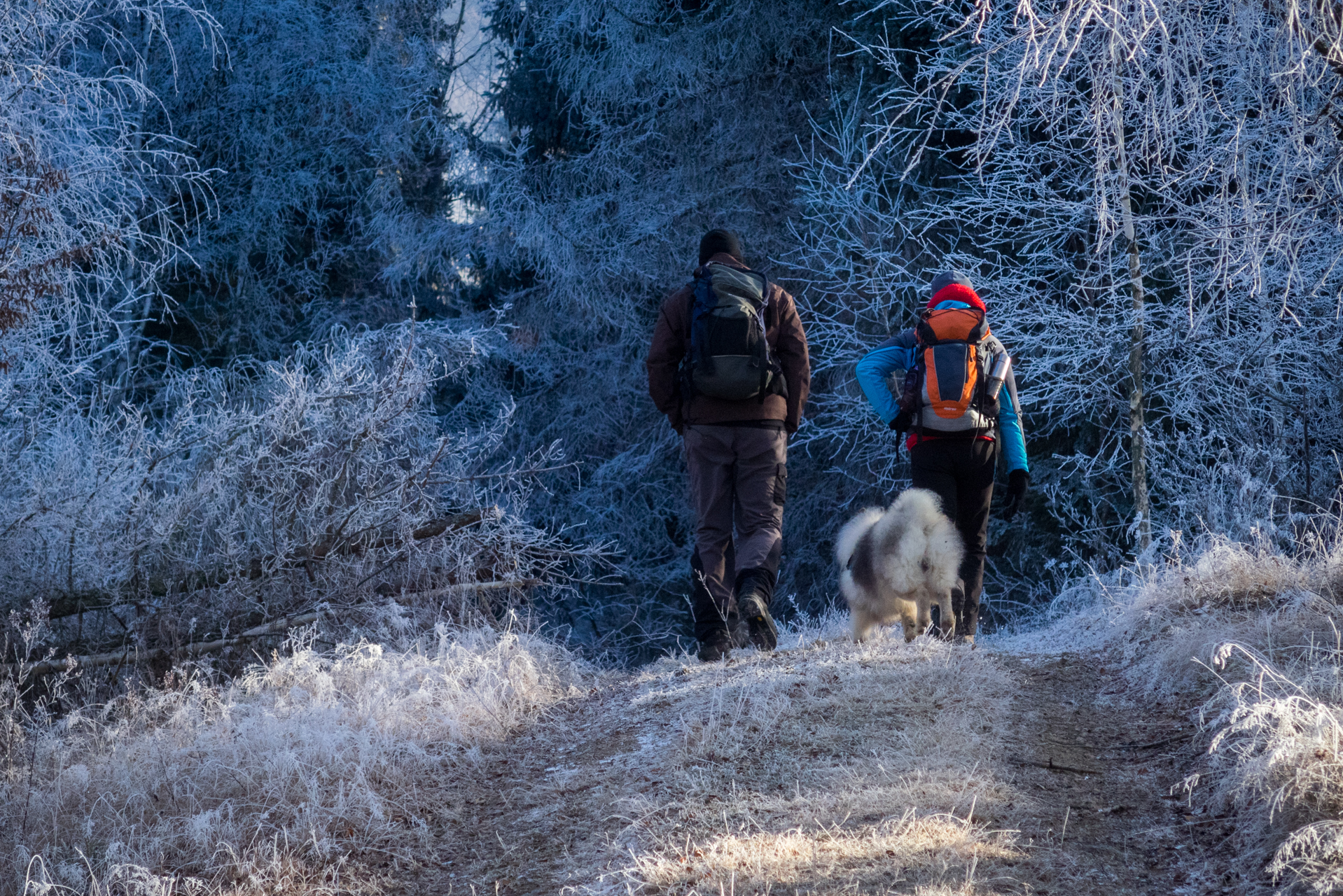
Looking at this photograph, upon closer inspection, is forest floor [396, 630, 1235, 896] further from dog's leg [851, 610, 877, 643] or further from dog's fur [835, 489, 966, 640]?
dog's leg [851, 610, 877, 643]

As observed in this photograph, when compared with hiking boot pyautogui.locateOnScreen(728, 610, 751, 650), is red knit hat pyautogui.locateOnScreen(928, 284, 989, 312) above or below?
above

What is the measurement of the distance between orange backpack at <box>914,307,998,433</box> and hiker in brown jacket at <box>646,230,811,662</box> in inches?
28.7

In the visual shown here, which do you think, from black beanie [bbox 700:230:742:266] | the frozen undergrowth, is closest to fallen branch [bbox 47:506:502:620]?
the frozen undergrowth

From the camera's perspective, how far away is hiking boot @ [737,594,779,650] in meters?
5.89

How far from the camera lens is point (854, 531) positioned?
6.15m

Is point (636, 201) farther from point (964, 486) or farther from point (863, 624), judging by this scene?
point (863, 624)

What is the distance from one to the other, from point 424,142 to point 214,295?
349cm

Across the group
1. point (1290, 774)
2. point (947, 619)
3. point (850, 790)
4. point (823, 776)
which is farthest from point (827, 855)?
point (947, 619)

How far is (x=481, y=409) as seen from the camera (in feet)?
44.1

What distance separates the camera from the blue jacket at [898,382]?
19.6 feet

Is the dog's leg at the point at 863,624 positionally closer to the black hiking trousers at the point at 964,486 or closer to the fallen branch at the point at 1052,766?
the black hiking trousers at the point at 964,486

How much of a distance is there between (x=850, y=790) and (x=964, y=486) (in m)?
2.69

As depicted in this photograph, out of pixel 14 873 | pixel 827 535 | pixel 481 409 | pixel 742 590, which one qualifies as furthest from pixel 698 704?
pixel 481 409

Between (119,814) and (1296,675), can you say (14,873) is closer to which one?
(119,814)
